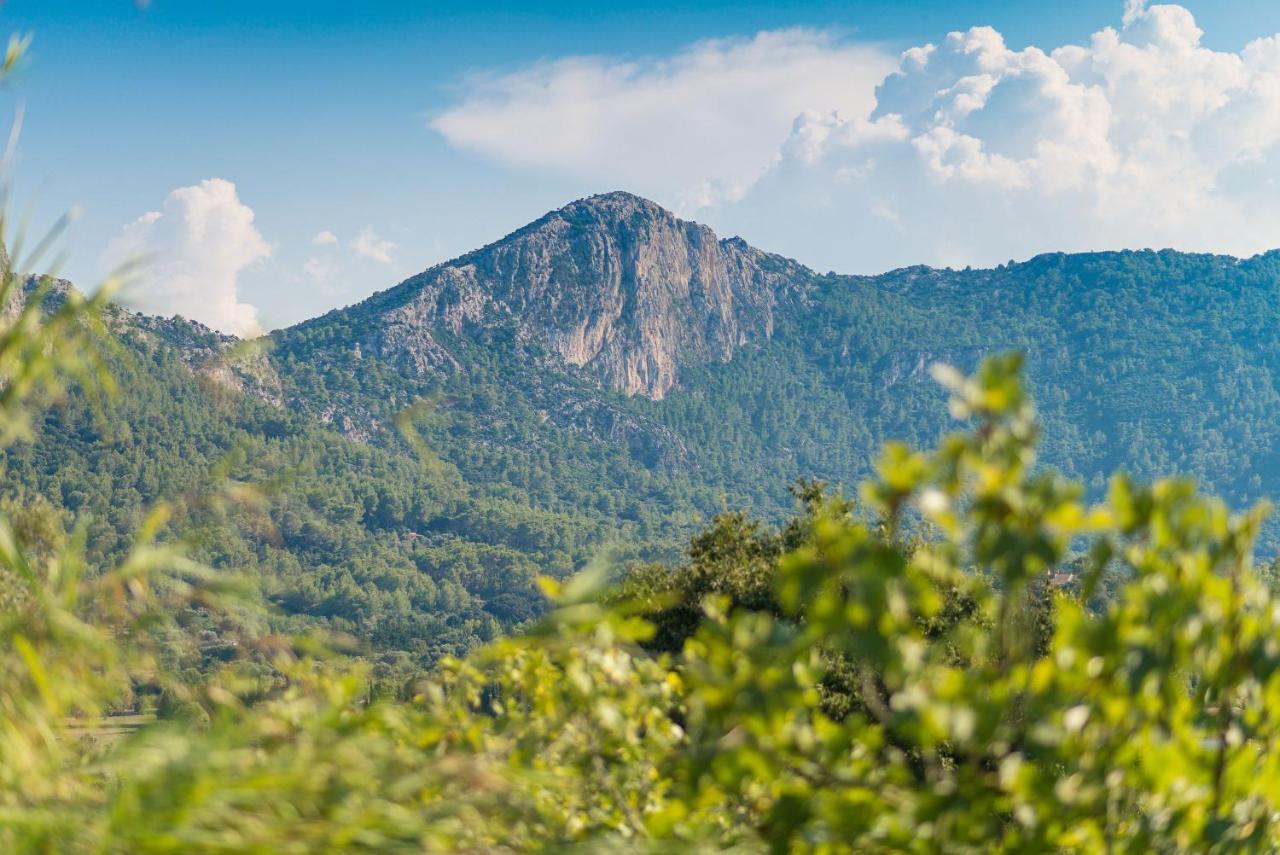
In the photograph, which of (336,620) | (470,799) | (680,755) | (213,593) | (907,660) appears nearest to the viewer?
(907,660)

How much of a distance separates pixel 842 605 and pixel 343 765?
106 cm

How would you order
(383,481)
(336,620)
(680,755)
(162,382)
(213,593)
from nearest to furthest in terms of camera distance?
(680,755), (213,593), (336,620), (162,382), (383,481)

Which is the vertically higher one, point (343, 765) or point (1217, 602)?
point (1217, 602)

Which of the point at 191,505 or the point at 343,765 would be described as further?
the point at 191,505

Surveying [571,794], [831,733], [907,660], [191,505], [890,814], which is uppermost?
[191,505]

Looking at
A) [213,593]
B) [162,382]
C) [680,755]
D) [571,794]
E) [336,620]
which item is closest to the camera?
[680,755]

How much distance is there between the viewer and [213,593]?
111 inches

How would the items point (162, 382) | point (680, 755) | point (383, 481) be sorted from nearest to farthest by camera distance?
1. point (680, 755)
2. point (162, 382)
3. point (383, 481)

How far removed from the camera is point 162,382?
14250 cm

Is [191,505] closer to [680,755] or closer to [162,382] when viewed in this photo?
[680,755]

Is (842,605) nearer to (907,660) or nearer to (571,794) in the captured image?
(907,660)

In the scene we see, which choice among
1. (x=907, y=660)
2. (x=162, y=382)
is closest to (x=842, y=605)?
(x=907, y=660)

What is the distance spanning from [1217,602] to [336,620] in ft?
425

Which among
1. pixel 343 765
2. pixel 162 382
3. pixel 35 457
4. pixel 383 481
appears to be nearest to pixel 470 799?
pixel 343 765
